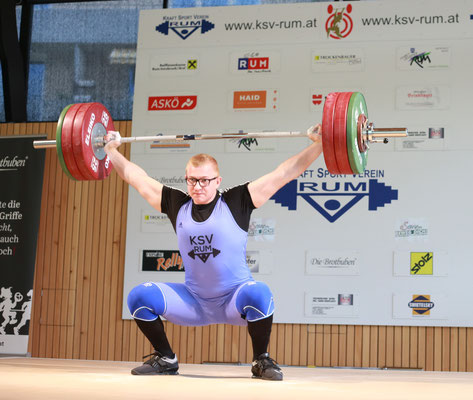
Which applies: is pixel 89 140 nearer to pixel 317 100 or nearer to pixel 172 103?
pixel 172 103

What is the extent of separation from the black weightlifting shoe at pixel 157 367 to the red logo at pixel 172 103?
11.1ft

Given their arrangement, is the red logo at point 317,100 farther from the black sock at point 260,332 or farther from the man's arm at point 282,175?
the black sock at point 260,332

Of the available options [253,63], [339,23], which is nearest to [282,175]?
[253,63]

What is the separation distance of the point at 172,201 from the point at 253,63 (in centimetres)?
301

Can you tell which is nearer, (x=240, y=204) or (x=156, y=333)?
(x=156, y=333)

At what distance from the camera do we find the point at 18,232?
22.0ft

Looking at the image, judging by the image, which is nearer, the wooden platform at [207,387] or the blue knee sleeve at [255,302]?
the wooden platform at [207,387]

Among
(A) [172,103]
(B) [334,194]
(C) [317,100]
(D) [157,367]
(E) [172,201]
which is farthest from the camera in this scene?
(A) [172,103]

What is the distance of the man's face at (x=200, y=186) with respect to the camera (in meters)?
3.66

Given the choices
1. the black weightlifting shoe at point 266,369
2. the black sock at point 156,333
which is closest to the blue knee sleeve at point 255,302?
the black weightlifting shoe at point 266,369

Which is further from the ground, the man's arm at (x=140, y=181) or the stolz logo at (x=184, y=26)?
the stolz logo at (x=184, y=26)

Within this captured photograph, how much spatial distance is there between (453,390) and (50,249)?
4.59 m

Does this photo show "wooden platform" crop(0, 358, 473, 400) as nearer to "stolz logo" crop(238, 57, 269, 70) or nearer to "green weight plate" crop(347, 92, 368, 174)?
"green weight plate" crop(347, 92, 368, 174)

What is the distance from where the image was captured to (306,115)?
639cm
